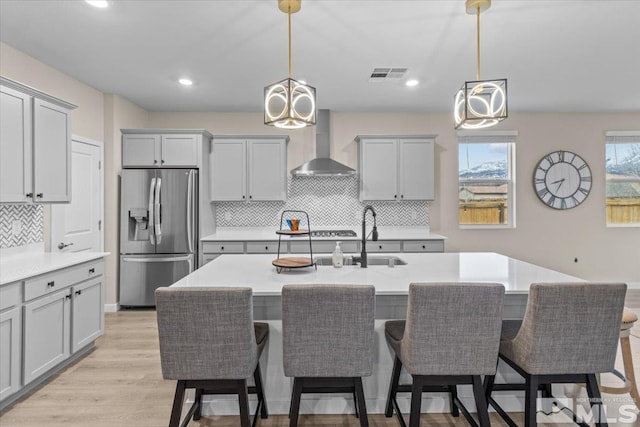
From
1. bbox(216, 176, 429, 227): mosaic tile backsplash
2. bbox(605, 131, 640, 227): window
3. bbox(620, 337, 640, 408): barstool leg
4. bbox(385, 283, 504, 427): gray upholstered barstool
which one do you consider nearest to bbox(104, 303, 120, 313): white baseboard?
bbox(216, 176, 429, 227): mosaic tile backsplash

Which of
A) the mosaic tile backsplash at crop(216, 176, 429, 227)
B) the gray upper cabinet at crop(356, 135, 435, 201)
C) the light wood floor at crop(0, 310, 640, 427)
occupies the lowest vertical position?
the light wood floor at crop(0, 310, 640, 427)

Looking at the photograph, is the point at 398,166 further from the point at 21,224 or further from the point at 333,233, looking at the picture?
the point at 21,224

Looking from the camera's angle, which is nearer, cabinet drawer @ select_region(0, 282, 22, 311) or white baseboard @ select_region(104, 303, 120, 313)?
cabinet drawer @ select_region(0, 282, 22, 311)

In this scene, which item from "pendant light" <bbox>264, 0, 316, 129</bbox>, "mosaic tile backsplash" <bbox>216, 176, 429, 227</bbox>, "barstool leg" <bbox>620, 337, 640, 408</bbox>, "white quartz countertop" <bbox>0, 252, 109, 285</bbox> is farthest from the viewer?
"mosaic tile backsplash" <bbox>216, 176, 429, 227</bbox>

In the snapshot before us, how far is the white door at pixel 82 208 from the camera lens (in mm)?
3781

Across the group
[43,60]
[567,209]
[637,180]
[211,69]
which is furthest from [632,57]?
[43,60]

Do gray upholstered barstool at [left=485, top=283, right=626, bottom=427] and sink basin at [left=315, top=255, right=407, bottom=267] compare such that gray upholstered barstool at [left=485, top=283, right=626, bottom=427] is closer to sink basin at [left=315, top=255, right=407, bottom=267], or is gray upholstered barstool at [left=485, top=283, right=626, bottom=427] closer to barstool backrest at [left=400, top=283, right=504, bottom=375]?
barstool backrest at [left=400, top=283, right=504, bottom=375]

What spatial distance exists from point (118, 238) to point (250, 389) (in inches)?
129

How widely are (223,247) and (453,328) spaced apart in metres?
3.35

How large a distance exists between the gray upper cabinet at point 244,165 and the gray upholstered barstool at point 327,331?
334 cm

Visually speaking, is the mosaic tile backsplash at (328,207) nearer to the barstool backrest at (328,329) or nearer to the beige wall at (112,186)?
the beige wall at (112,186)

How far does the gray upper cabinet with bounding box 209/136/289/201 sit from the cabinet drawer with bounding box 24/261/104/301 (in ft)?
6.18

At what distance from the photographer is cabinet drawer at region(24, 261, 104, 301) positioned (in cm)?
250

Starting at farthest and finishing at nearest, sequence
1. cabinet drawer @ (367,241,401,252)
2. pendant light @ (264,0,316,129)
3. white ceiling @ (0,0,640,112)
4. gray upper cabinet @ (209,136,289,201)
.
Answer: gray upper cabinet @ (209,136,289,201) < cabinet drawer @ (367,241,401,252) < white ceiling @ (0,0,640,112) < pendant light @ (264,0,316,129)
